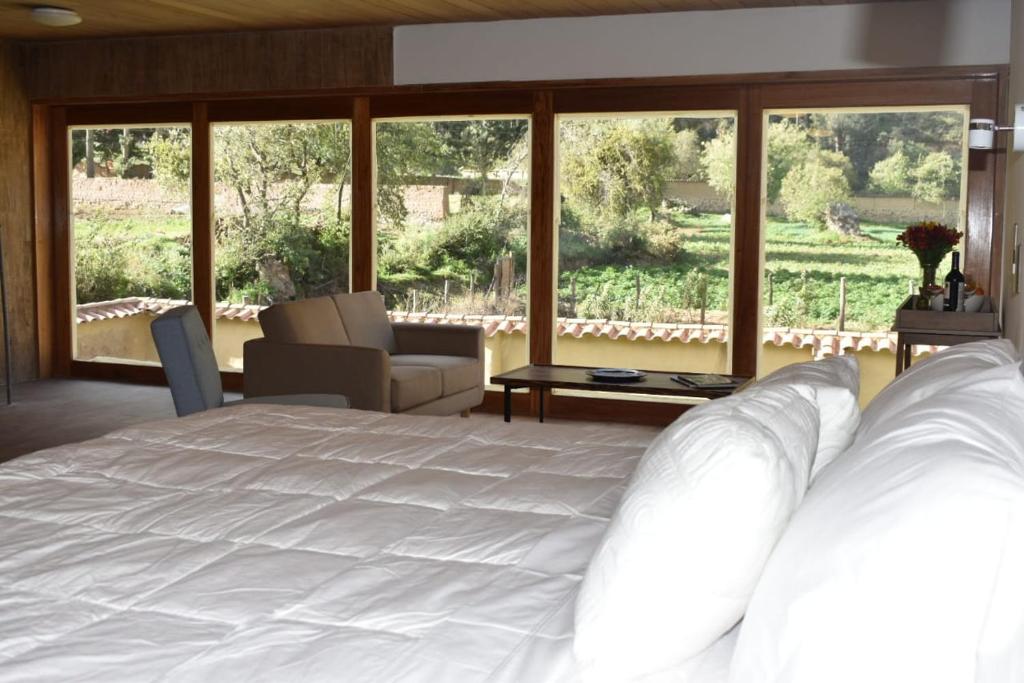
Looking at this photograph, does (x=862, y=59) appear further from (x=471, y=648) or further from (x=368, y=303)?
(x=471, y=648)

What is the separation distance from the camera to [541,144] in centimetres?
717

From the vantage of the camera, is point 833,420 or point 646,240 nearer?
point 833,420

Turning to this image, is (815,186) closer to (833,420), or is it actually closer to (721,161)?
(721,161)

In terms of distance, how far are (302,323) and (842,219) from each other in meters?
3.21

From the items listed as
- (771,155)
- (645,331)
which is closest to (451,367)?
(645,331)

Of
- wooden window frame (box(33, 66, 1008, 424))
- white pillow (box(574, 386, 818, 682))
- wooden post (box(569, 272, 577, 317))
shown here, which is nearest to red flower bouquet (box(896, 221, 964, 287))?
wooden window frame (box(33, 66, 1008, 424))

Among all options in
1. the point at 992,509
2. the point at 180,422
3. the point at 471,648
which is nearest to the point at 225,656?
the point at 471,648

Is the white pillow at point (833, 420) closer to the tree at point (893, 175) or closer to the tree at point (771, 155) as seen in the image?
the tree at point (893, 175)

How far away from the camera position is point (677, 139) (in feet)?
22.8

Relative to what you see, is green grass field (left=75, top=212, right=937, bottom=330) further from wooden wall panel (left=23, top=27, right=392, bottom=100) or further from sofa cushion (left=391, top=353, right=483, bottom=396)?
wooden wall panel (left=23, top=27, right=392, bottom=100)

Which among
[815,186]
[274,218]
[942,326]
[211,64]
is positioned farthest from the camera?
[274,218]

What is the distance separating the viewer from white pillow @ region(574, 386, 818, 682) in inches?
59.2

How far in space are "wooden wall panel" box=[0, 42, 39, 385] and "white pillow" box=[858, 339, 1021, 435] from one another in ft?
24.3

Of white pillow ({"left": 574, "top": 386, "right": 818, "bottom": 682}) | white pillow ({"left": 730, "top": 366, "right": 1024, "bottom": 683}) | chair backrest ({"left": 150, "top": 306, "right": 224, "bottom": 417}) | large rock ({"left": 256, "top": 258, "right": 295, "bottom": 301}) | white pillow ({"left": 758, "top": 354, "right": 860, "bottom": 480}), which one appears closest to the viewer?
white pillow ({"left": 730, "top": 366, "right": 1024, "bottom": 683})
